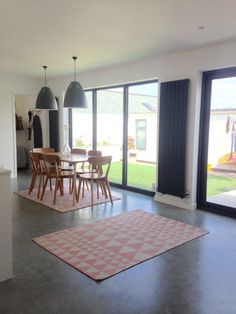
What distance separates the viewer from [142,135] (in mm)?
5840

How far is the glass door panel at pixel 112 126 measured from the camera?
20.5 feet

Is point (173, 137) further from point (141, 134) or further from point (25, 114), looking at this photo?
point (25, 114)

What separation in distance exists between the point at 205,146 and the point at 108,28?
2371mm

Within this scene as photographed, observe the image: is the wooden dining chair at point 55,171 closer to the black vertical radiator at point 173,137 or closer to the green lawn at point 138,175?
the green lawn at point 138,175

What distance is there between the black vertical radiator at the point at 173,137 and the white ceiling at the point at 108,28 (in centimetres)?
67

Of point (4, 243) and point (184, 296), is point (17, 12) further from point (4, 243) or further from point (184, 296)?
point (184, 296)

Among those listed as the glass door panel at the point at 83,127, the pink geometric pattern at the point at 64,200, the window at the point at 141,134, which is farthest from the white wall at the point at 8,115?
the window at the point at 141,134

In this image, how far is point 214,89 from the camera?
452 cm

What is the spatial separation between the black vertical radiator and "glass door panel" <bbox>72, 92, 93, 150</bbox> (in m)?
2.36

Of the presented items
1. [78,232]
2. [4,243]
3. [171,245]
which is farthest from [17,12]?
[171,245]

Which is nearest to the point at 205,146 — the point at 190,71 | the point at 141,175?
the point at 190,71

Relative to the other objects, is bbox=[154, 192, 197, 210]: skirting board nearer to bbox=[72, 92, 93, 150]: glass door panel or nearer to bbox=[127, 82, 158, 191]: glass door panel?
bbox=[127, 82, 158, 191]: glass door panel

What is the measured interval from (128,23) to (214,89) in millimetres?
1867

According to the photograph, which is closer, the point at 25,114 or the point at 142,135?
the point at 142,135
